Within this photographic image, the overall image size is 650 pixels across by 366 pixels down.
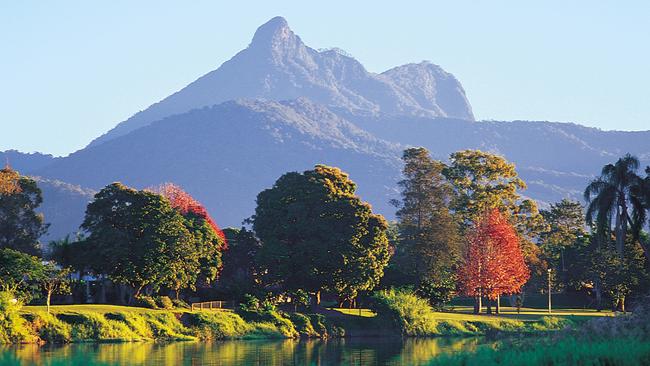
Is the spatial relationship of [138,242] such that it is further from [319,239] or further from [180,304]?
[319,239]

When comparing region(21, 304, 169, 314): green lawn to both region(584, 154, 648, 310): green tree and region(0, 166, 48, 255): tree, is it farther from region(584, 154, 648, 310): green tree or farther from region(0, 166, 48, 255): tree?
region(584, 154, 648, 310): green tree

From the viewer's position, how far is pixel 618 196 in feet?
306

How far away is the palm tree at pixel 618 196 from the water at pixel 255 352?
57.0 ft

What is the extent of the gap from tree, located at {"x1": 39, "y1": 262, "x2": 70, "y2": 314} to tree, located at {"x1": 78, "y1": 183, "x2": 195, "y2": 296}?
9.89 feet

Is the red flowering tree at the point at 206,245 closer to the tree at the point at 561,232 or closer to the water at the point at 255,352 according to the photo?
the water at the point at 255,352

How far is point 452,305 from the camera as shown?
129000mm

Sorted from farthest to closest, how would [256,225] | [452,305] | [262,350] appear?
[452,305] < [256,225] < [262,350]

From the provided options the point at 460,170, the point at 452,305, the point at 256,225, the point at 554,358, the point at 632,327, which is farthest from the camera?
the point at 452,305

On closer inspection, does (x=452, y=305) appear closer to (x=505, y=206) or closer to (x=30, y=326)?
(x=505, y=206)

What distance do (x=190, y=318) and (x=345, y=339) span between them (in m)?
13.7

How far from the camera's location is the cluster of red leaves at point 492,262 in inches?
4281

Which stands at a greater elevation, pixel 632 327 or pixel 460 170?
pixel 460 170

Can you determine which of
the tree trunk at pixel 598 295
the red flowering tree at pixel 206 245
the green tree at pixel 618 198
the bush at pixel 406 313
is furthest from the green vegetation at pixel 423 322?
the tree trunk at pixel 598 295

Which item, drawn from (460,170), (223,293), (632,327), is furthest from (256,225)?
(632,327)
